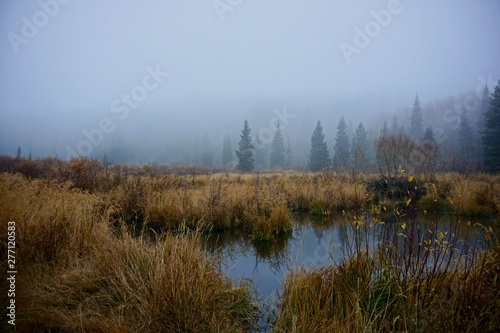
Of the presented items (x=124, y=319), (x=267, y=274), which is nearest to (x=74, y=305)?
(x=124, y=319)

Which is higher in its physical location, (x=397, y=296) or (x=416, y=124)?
(x=416, y=124)

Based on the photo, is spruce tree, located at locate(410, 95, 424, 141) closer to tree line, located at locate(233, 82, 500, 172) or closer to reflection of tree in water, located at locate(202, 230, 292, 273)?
tree line, located at locate(233, 82, 500, 172)

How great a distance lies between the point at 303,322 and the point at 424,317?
0.99 meters

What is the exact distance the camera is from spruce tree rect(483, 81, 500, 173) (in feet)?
87.8

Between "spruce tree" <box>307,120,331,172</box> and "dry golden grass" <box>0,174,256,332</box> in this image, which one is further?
"spruce tree" <box>307,120,331,172</box>

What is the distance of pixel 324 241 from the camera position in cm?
634

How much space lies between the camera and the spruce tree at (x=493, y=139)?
26750mm

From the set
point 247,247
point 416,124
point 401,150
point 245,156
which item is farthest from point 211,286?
point 416,124

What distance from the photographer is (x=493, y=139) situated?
27797 mm

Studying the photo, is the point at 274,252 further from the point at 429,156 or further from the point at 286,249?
the point at 429,156

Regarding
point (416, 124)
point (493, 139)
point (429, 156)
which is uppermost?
point (416, 124)

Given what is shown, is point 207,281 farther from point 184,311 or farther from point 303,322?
point 303,322

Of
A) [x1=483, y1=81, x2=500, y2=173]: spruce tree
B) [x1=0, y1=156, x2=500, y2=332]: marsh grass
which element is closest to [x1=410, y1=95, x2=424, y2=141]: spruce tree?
[x1=483, y1=81, x2=500, y2=173]: spruce tree

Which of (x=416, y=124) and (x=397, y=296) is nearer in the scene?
(x=397, y=296)
